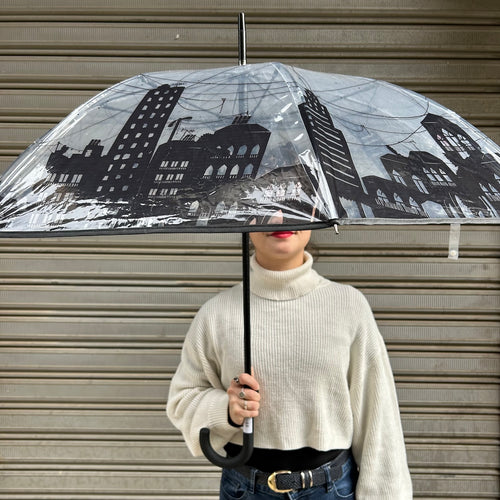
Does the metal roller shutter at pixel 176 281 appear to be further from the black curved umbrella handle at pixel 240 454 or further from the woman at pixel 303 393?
the black curved umbrella handle at pixel 240 454

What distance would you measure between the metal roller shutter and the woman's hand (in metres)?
1.76

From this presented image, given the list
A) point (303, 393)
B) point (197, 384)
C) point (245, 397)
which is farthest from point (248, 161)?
point (197, 384)

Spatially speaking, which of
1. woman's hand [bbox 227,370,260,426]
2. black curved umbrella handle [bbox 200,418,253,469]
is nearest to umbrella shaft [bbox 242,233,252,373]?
woman's hand [bbox 227,370,260,426]

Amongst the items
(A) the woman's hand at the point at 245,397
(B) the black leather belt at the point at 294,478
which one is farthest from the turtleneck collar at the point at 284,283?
(B) the black leather belt at the point at 294,478

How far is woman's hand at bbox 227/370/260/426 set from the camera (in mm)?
2084

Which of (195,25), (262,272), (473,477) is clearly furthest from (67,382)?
(473,477)

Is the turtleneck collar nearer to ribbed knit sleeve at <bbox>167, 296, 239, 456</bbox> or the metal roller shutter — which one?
ribbed knit sleeve at <bbox>167, 296, 239, 456</bbox>

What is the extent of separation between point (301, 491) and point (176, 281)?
6.00ft

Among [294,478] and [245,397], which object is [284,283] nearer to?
[245,397]

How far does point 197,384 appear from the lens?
2.48 meters

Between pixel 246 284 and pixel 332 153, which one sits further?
pixel 246 284

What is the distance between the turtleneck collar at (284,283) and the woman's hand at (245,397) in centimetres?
41

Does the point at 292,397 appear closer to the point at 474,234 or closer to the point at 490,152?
the point at 490,152

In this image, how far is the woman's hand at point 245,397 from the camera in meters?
2.08
